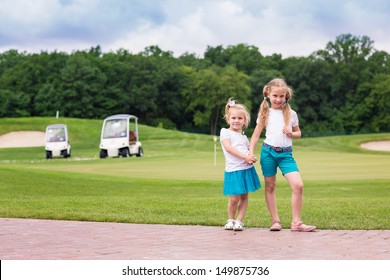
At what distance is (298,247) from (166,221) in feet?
7.69

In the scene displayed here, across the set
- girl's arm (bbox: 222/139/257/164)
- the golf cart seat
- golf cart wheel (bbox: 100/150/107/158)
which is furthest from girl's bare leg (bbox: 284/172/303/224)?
the golf cart seat

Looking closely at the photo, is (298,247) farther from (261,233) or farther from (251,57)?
(251,57)

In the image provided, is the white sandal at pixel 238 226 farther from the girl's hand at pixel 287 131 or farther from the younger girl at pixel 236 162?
the girl's hand at pixel 287 131

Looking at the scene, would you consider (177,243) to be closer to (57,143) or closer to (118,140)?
(118,140)

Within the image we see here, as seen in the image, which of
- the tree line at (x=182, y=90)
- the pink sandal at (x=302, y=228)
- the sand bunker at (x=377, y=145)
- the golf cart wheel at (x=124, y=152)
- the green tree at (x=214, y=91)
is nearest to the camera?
the pink sandal at (x=302, y=228)

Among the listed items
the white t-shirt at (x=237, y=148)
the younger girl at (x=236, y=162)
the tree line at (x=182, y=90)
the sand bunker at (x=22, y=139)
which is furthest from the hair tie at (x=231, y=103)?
the tree line at (x=182, y=90)

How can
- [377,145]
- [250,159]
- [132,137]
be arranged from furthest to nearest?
[377,145] → [132,137] → [250,159]

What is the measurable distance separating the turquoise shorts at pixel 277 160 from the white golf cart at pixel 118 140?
88.0 feet

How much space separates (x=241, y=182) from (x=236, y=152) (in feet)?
1.07

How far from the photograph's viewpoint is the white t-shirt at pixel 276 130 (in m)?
7.91

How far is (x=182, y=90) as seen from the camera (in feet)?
267

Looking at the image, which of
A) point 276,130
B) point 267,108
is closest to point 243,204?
point 276,130

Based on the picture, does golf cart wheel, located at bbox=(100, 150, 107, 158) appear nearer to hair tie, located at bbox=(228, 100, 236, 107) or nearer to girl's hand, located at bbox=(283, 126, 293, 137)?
hair tie, located at bbox=(228, 100, 236, 107)

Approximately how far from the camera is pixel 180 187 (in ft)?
54.4
